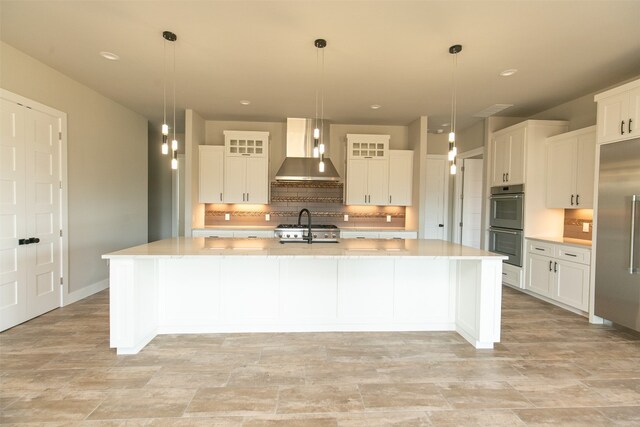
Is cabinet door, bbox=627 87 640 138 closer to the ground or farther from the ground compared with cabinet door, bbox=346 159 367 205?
farther from the ground

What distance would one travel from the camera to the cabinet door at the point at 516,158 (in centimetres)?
473

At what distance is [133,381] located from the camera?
7.64 ft

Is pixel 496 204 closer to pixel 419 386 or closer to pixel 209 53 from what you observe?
pixel 419 386

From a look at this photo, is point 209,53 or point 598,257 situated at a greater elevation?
point 209,53

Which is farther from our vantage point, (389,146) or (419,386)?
(389,146)

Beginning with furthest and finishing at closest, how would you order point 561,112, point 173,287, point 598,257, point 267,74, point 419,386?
point 561,112 < point 267,74 < point 598,257 < point 173,287 < point 419,386

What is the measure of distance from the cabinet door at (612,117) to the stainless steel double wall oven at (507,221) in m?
1.34

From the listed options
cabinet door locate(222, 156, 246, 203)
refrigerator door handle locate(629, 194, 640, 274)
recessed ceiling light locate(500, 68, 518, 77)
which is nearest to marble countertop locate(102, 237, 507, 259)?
refrigerator door handle locate(629, 194, 640, 274)

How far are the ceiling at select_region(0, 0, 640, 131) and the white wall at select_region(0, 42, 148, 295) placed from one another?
8.2 inches

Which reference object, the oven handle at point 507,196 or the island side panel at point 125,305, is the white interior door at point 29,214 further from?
the oven handle at point 507,196

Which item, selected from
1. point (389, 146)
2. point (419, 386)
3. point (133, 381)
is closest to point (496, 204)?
point (389, 146)

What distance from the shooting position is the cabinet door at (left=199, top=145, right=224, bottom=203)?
558 cm

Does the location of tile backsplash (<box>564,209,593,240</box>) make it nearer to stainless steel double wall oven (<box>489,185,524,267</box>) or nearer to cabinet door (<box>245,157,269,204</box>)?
stainless steel double wall oven (<box>489,185,524,267</box>)

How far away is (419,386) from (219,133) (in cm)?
522
